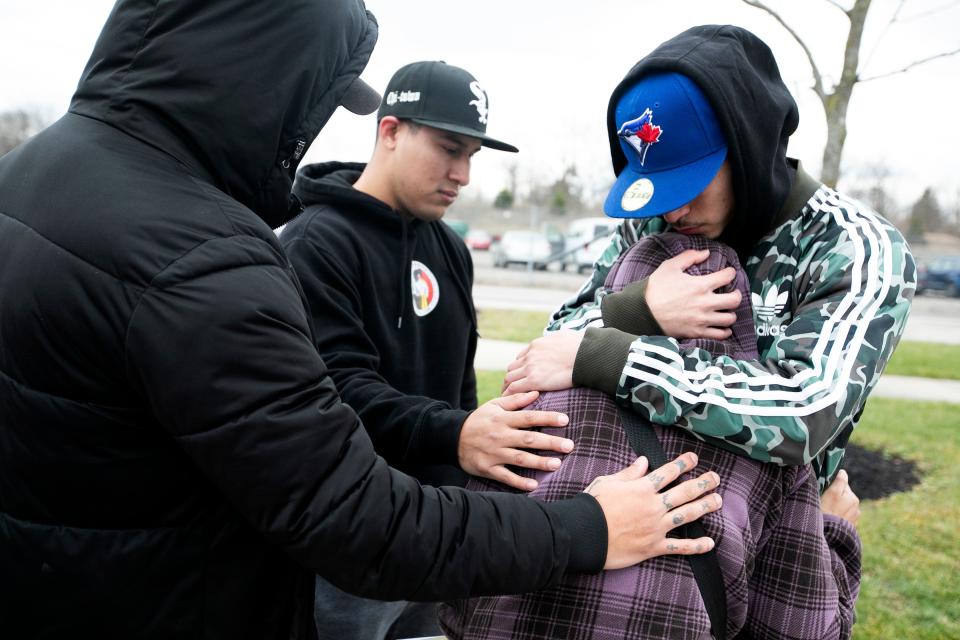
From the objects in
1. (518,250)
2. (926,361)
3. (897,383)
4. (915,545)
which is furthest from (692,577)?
(518,250)

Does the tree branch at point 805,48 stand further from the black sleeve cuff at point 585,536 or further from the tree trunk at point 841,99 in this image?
the black sleeve cuff at point 585,536

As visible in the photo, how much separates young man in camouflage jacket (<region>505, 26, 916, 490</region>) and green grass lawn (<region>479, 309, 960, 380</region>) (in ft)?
27.5

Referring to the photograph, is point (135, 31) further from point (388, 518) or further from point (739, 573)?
point (739, 573)

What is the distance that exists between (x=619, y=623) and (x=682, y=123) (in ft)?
3.50

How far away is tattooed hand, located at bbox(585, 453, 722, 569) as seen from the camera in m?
1.42

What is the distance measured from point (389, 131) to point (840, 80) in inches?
145

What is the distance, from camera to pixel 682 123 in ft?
5.49

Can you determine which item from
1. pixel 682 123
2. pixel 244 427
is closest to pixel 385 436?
pixel 244 427

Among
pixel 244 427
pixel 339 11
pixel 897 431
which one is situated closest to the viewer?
pixel 244 427

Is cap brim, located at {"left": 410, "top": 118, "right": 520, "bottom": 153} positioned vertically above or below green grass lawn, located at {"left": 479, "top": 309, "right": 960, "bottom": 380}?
above

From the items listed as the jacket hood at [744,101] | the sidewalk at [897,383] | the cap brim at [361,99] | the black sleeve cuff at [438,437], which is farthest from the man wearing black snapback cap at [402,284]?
the sidewalk at [897,383]

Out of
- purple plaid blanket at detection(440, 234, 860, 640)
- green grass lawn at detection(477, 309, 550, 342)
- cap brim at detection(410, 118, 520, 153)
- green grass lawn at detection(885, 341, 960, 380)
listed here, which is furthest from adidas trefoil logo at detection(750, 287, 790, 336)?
green grass lawn at detection(885, 341, 960, 380)

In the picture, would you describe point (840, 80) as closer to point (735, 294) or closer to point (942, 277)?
point (735, 294)

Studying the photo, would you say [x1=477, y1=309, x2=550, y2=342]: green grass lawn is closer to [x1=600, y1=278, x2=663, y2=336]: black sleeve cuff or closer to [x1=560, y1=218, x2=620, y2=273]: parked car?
[x1=600, y1=278, x2=663, y2=336]: black sleeve cuff
